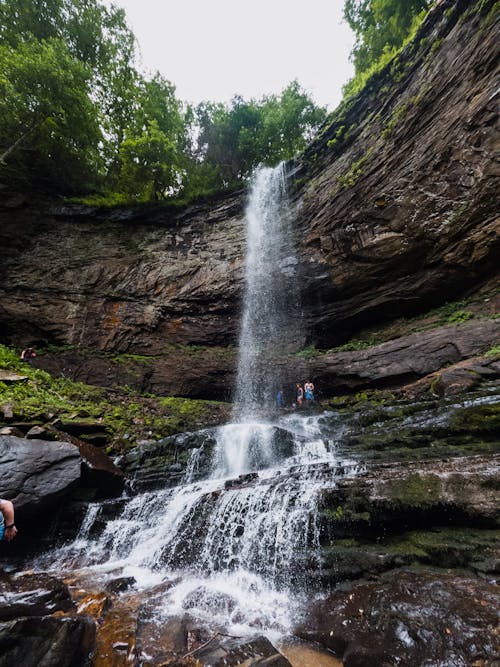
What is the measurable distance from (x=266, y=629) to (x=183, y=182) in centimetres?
1967

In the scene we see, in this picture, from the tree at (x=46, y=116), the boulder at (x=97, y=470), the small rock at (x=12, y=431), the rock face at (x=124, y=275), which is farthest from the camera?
the tree at (x=46, y=116)

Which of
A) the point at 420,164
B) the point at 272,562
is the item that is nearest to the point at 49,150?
the point at 420,164

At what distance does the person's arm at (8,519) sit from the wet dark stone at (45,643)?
47.5 inches

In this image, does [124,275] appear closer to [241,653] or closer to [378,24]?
[241,653]

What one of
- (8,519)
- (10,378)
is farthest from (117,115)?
(8,519)

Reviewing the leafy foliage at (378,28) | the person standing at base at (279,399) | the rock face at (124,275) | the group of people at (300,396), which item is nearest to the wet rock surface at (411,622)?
the group of people at (300,396)

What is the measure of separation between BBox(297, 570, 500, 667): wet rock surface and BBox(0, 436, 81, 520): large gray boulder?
4664 millimetres

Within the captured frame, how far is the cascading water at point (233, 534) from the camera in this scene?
3.36m

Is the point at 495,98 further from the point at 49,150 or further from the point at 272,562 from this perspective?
the point at 49,150

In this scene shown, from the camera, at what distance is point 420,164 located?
1011 cm

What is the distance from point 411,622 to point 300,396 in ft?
31.4

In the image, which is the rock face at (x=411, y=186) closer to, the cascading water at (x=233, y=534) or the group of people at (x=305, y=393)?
the group of people at (x=305, y=393)

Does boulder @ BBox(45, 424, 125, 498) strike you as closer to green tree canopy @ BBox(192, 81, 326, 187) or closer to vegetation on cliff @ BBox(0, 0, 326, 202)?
vegetation on cliff @ BBox(0, 0, 326, 202)

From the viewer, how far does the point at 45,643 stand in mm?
2268
